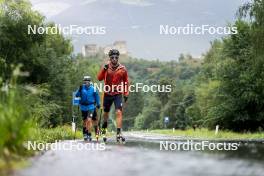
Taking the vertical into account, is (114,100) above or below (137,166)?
above

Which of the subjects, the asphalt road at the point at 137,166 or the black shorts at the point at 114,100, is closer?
the asphalt road at the point at 137,166

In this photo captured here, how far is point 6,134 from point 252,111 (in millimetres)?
38221

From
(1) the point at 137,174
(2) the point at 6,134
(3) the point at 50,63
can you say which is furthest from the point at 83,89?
(3) the point at 50,63

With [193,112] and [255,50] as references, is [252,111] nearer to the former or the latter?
[255,50]

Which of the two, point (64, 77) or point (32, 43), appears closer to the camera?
point (32, 43)

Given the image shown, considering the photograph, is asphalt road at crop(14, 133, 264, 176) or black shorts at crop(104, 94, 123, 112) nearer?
asphalt road at crop(14, 133, 264, 176)

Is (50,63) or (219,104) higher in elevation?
(50,63)

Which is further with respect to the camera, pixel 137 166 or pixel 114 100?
pixel 114 100

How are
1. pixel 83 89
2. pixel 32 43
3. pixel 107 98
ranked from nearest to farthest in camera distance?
pixel 107 98, pixel 83 89, pixel 32 43

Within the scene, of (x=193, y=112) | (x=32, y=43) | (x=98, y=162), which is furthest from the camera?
(x=193, y=112)

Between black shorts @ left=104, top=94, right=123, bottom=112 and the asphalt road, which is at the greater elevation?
black shorts @ left=104, top=94, right=123, bottom=112

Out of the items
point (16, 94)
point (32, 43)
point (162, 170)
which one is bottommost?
point (162, 170)

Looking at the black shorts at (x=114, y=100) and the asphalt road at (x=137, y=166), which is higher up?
the black shorts at (x=114, y=100)

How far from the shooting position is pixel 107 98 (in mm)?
15344
